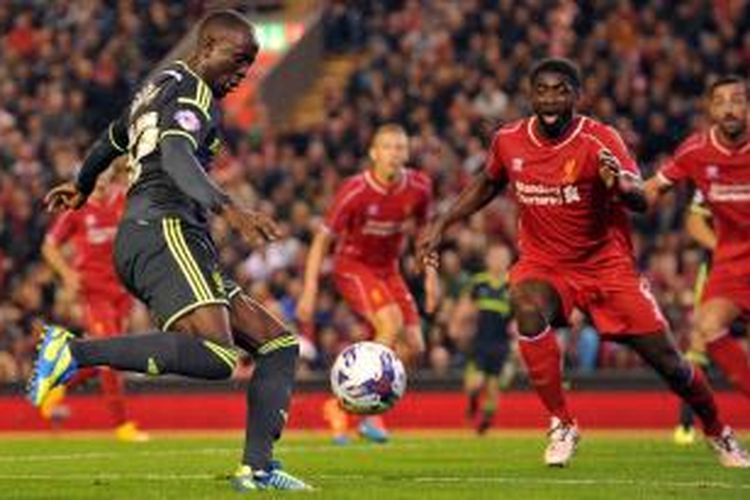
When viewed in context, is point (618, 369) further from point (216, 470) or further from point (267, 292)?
point (216, 470)

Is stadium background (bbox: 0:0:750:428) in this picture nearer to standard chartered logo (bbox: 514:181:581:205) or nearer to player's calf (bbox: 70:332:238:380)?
standard chartered logo (bbox: 514:181:581:205)

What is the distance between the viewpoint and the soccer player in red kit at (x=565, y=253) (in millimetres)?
13516

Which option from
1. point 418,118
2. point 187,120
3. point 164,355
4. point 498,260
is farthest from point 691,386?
point 418,118

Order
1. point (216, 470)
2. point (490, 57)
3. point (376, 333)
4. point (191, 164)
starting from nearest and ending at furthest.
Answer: point (191, 164), point (216, 470), point (376, 333), point (490, 57)

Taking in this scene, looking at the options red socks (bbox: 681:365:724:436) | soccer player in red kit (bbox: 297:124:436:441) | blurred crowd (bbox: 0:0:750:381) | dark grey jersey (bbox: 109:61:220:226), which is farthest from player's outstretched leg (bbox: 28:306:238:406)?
blurred crowd (bbox: 0:0:750:381)

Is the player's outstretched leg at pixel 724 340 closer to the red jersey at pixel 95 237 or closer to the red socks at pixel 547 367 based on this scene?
the red socks at pixel 547 367

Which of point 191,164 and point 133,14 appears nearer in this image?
point 191,164

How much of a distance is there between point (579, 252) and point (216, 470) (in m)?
2.73

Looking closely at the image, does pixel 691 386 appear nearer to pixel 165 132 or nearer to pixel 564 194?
pixel 564 194

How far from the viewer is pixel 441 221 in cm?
1386

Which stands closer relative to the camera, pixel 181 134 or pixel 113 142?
pixel 181 134

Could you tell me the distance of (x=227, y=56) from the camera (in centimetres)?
1124

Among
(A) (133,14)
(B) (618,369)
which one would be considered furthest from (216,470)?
(A) (133,14)

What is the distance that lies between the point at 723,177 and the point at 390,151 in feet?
12.8
